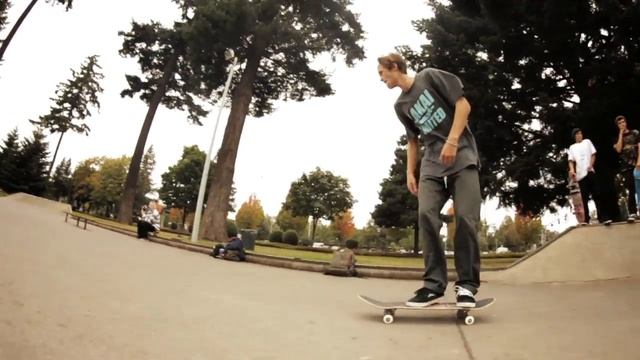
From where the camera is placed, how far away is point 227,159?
61.2ft

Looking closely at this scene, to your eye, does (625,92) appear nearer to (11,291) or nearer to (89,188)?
(11,291)

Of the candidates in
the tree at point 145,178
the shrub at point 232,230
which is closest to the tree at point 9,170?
the shrub at point 232,230

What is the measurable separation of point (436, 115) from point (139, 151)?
29.0m

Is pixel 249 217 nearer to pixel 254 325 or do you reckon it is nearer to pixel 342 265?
pixel 342 265

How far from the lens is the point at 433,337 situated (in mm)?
2588

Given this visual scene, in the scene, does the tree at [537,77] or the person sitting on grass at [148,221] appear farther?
the person sitting on grass at [148,221]

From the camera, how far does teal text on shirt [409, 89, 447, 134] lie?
3.64m

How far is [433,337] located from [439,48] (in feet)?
48.1

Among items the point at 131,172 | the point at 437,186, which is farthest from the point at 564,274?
the point at 131,172

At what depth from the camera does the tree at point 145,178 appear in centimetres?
8250

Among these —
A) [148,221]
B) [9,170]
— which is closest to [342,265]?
[148,221]

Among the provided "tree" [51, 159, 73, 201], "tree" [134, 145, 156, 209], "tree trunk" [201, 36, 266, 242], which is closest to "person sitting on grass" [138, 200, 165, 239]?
"tree trunk" [201, 36, 266, 242]

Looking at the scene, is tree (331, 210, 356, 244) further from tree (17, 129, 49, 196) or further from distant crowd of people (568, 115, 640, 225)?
distant crowd of people (568, 115, 640, 225)

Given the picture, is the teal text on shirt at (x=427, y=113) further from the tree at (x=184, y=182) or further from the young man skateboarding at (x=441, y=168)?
the tree at (x=184, y=182)
